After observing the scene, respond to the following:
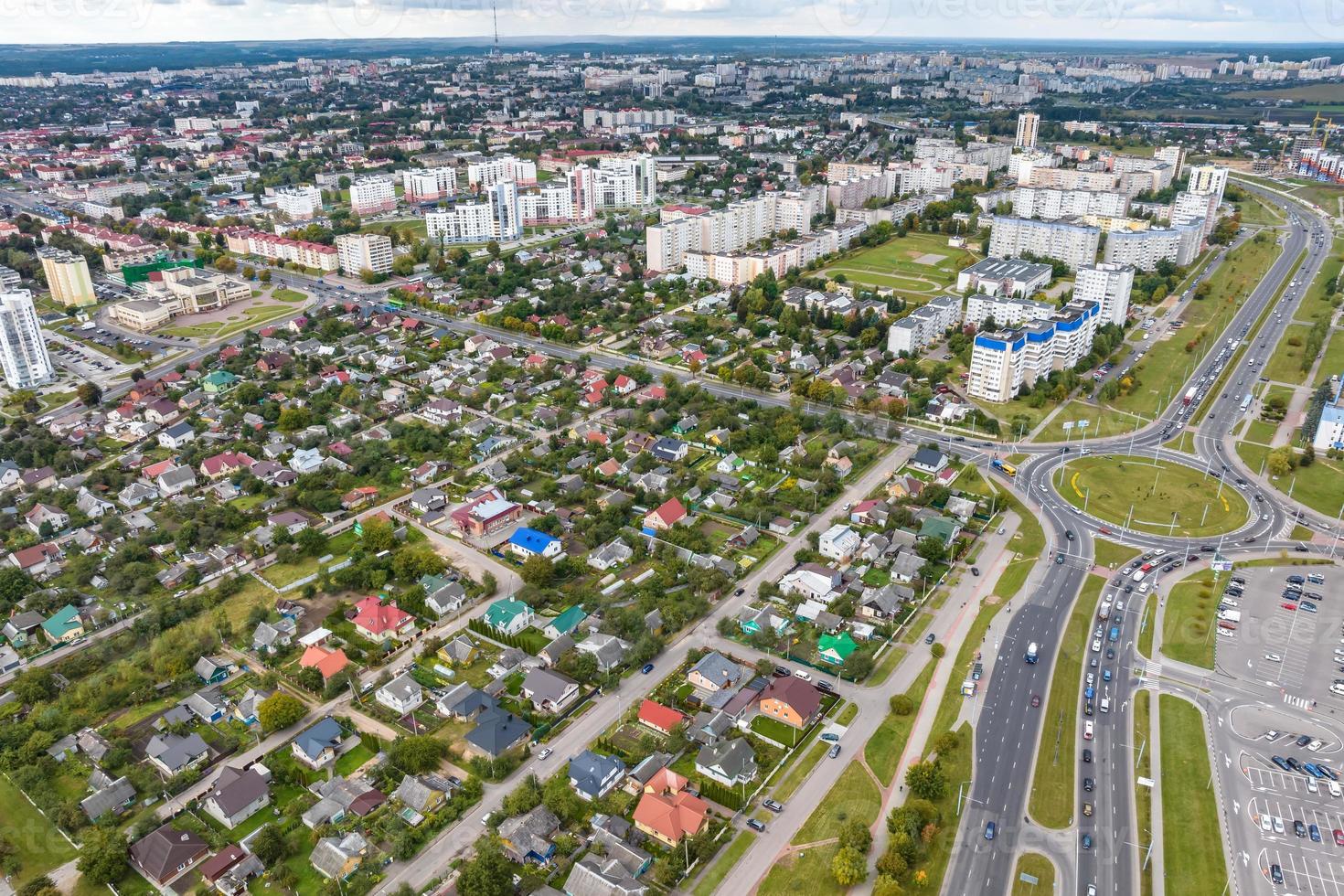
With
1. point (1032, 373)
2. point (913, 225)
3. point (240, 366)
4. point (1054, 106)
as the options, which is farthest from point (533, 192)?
point (1054, 106)

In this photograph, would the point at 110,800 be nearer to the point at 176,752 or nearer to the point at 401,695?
the point at 176,752

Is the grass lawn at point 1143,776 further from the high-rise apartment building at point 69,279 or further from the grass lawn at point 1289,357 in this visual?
the high-rise apartment building at point 69,279

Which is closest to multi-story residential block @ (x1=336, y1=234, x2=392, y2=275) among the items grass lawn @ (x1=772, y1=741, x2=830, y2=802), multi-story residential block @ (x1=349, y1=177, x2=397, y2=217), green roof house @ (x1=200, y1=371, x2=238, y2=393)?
multi-story residential block @ (x1=349, y1=177, x2=397, y2=217)

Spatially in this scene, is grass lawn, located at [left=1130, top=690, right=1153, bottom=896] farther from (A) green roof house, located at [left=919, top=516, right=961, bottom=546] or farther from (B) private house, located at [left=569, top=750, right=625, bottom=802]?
(B) private house, located at [left=569, top=750, right=625, bottom=802]

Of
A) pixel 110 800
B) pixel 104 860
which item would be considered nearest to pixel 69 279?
pixel 110 800

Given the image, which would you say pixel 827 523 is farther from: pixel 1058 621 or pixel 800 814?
pixel 800 814
